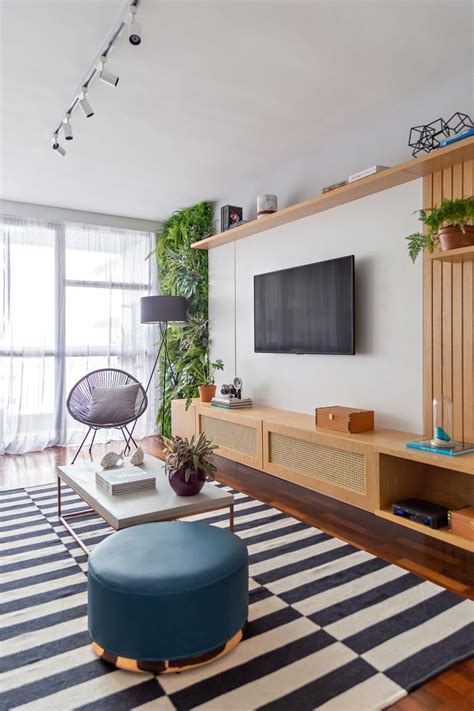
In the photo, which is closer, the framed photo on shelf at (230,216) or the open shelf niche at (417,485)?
the open shelf niche at (417,485)

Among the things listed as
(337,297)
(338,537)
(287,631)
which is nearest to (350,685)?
(287,631)

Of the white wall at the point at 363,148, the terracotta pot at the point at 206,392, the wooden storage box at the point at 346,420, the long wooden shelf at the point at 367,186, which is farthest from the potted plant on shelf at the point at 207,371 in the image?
the wooden storage box at the point at 346,420

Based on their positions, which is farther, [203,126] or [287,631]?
[203,126]

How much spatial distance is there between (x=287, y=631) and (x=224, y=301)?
333 cm

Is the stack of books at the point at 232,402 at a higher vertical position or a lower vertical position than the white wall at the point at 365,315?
lower

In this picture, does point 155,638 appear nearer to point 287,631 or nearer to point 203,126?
point 287,631

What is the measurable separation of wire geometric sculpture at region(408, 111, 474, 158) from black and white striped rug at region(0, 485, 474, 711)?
2.24 m

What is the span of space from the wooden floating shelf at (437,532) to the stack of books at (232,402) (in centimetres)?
168

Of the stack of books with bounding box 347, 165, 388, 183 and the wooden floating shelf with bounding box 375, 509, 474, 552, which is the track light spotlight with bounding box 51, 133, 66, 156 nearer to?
the stack of books with bounding box 347, 165, 388, 183

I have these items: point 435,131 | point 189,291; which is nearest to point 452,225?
point 435,131

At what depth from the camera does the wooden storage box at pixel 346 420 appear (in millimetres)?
3012

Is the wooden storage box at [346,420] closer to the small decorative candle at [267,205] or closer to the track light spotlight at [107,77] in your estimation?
the small decorative candle at [267,205]

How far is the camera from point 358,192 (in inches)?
127

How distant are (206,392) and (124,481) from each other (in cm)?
217
